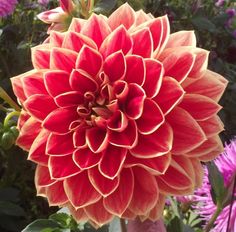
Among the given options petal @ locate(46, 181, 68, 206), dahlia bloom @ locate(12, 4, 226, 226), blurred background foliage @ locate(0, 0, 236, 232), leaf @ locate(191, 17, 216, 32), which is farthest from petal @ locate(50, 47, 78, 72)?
leaf @ locate(191, 17, 216, 32)

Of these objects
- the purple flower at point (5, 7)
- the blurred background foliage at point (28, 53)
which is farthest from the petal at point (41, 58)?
the purple flower at point (5, 7)

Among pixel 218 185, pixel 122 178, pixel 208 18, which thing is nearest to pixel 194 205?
pixel 218 185

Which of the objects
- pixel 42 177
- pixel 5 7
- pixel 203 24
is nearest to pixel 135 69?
pixel 42 177

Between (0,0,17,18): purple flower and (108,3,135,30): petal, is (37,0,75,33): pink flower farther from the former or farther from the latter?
(0,0,17,18): purple flower

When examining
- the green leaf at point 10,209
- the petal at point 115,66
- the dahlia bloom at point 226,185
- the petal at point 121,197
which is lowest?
the green leaf at point 10,209

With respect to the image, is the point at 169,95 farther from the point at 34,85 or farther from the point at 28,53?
the point at 28,53

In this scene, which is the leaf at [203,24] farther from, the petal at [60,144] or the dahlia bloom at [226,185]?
the petal at [60,144]

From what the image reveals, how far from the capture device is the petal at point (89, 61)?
487 mm

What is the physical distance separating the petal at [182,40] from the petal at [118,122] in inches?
3.0

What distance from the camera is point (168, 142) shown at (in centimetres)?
46

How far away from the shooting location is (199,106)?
48 centimetres

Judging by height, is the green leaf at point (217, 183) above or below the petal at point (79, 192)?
below

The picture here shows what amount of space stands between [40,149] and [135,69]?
0.35ft

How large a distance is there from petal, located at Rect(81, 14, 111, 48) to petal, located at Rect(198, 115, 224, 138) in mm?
118
